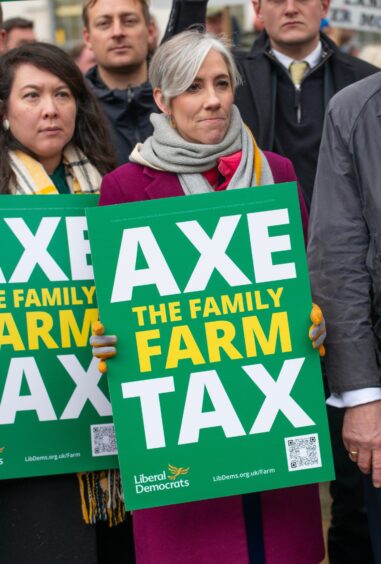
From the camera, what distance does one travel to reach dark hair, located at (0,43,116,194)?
12.3ft

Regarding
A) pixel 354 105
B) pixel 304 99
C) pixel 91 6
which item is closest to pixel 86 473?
pixel 354 105

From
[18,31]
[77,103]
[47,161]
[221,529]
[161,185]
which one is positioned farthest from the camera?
[18,31]

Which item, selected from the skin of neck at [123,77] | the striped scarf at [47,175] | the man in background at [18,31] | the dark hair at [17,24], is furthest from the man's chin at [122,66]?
the dark hair at [17,24]

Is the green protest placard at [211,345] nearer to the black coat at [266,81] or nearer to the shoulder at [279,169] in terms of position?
the shoulder at [279,169]

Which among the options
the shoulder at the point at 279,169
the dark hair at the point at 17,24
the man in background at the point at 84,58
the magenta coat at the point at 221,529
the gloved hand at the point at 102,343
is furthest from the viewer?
the dark hair at the point at 17,24

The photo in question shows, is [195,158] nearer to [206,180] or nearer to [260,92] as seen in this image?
→ [206,180]

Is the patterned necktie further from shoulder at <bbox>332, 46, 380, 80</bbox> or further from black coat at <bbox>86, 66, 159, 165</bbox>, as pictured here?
black coat at <bbox>86, 66, 159, 165</bbox>

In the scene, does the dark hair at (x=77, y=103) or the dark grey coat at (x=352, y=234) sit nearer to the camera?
the dark grey coat at (x=352, y=234)

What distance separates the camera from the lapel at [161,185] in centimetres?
343

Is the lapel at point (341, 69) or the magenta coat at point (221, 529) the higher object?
the lapel at point (341, 69)

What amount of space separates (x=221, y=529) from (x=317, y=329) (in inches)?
27.5

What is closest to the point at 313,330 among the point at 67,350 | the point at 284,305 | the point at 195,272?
the point at 284,305

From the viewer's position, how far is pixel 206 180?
11.4 ft

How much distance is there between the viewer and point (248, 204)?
3.16 metres
